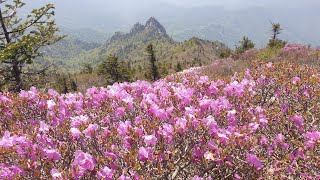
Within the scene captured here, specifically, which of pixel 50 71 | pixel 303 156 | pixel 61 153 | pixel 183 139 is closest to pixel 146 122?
pixel 183 139

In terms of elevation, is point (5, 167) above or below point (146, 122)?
below

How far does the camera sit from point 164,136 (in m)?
3.95

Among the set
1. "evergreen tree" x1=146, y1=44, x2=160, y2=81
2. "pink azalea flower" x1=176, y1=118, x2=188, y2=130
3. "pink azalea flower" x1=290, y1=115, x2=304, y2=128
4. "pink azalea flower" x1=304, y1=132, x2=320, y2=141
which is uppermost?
"pink azalea flower" x1=176, y1=118, x2=188, y2=130

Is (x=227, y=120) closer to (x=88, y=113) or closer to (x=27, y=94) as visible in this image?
(x=88, y=113)

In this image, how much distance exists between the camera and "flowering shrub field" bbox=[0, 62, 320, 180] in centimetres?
375

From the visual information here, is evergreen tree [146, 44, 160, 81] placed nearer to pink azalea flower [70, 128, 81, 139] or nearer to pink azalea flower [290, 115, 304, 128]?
pink azalea flower [290, 115, 304, 128]

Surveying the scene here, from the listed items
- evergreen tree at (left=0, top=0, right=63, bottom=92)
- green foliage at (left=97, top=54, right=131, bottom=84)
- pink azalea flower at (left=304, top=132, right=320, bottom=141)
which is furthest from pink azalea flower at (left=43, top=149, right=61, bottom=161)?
green foliage at (left=97, top=54, right=131, bottom=84)

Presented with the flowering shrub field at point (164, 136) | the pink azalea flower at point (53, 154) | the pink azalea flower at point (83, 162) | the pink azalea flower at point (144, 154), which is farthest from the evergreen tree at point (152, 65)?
the pink azalea flower at point (83, 162)

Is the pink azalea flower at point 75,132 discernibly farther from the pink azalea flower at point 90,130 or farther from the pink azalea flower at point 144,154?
the pink azalea flower at point 144,154

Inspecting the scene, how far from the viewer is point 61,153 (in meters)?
3.99

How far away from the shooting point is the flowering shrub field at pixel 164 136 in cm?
375

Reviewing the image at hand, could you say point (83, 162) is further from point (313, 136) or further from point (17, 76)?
point (17, 76)

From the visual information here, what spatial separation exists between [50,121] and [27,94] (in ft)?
2.81

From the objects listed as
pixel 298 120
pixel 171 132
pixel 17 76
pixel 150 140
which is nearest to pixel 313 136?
pixel 298 120
